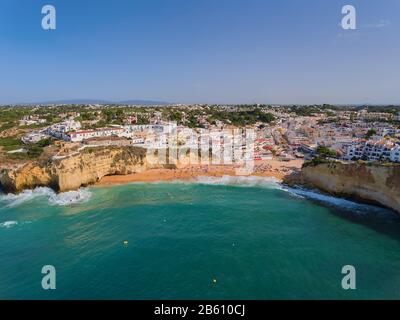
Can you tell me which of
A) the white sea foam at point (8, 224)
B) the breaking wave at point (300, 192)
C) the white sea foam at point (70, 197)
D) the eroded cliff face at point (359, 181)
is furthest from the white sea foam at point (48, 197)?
the eroded cliff face at point (359, 181)

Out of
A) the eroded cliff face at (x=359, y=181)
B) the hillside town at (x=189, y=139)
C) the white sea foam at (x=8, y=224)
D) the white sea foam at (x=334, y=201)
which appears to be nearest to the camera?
the white sea foam at (x=8, y=224)

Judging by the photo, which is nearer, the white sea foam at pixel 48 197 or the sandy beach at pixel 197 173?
the white sea foam at pixel 48 197

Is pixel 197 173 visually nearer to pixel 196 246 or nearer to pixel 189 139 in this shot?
pixel 189 139

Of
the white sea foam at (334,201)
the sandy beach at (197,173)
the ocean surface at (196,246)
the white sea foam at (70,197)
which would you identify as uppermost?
the sandy beach at (197,173)

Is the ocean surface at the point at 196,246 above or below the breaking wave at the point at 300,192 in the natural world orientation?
below

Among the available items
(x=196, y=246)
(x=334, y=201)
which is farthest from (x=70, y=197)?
(x=334, y=201)

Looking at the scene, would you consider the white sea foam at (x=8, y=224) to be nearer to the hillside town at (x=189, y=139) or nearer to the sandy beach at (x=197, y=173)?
the sandy beach at (x=197, y=173)

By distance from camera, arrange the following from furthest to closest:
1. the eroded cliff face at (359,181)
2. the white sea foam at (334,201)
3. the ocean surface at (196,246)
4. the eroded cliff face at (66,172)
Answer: the eroded cliff face at (66,172) < the white sea foam at (334,201) < the eroded cliff face at (359,181) < the ocean surface at (196,246)
